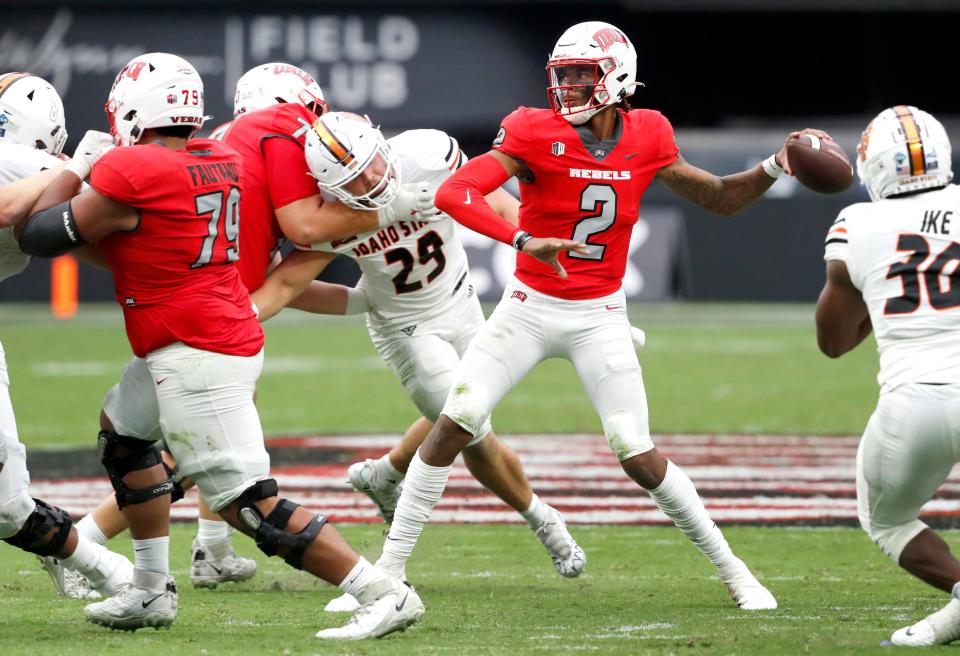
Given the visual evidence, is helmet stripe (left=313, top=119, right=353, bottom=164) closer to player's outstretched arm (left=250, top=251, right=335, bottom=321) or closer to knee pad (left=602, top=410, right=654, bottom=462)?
player's outstretched arm (left=250, top=251, right=335, bottom=321)

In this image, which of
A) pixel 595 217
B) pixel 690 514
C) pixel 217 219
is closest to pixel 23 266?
pixel 217 219

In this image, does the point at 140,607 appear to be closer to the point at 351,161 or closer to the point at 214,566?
the point at 214,566

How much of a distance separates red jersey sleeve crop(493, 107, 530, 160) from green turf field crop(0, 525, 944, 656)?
1559mm

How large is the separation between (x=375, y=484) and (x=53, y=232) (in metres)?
2.19

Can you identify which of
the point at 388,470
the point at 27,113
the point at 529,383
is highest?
the point at 27,113

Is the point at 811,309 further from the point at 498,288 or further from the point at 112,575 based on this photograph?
the point at 112,575

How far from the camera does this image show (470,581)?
5.66 metres

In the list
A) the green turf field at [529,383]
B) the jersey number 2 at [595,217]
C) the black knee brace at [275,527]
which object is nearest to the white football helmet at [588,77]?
the jersey number 2 at [595,217]

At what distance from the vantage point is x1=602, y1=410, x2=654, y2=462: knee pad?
508 cm

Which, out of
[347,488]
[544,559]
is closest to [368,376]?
[347,488]

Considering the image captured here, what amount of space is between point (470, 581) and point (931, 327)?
2153 millimetres

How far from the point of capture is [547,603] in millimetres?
A: 5219

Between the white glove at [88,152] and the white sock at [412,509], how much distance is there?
148 centimetres

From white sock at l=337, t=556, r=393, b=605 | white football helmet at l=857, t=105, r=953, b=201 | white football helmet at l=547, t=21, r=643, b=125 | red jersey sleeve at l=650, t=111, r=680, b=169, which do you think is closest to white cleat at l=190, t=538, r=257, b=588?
white sock at l=337, t=556, r=393, b=605
